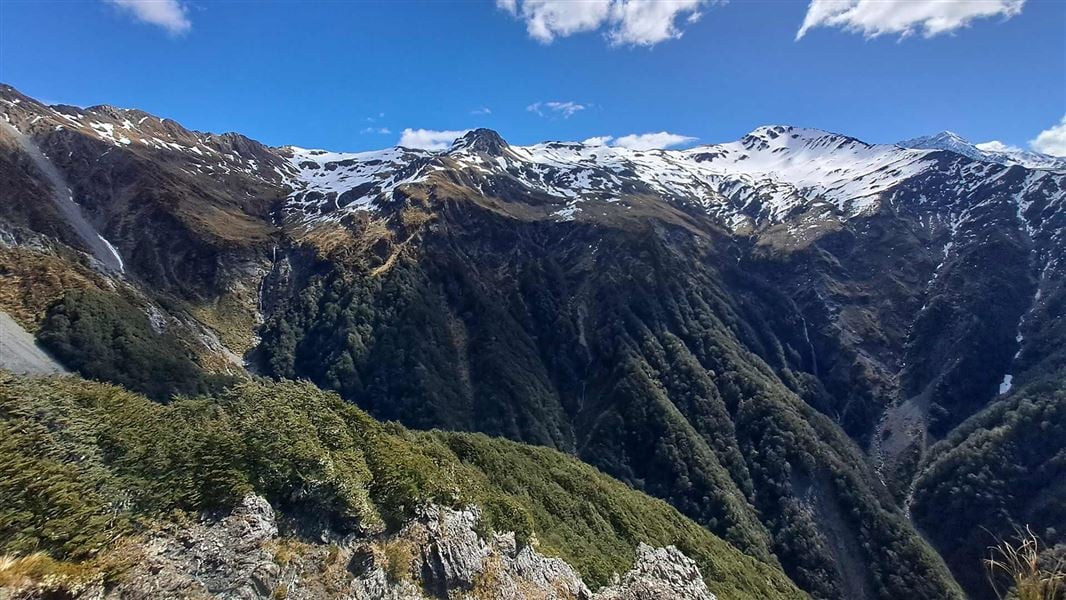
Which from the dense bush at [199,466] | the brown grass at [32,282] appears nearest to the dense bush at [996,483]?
the dense bush at [199,466]

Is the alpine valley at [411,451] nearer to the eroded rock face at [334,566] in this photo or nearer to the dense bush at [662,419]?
the eroded rock face at [334,566]

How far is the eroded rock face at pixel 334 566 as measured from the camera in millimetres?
20719

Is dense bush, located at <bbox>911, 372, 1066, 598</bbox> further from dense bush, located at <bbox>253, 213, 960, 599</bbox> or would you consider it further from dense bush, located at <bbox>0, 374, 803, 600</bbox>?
dense bush, located at <bbox>0, 374, 803, 600</bbox>

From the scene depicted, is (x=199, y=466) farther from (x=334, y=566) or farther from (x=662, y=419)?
(x=662, y=419)

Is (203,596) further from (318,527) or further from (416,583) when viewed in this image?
(416,583)

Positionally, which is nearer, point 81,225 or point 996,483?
point 996,483

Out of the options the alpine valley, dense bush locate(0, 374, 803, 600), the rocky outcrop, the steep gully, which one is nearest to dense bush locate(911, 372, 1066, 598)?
the alpine valley

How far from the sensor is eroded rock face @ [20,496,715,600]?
20719mm

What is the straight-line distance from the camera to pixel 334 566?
25.4 metres

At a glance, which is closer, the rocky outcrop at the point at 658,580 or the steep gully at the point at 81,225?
the rocky outcrop at the point at 658,580

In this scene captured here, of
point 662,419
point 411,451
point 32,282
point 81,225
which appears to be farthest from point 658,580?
point 81,225

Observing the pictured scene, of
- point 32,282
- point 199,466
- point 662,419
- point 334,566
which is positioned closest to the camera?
point 199,466

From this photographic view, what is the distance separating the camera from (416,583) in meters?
27.3

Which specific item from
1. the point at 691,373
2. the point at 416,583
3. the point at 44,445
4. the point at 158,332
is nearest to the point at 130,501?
the point at 44,445
